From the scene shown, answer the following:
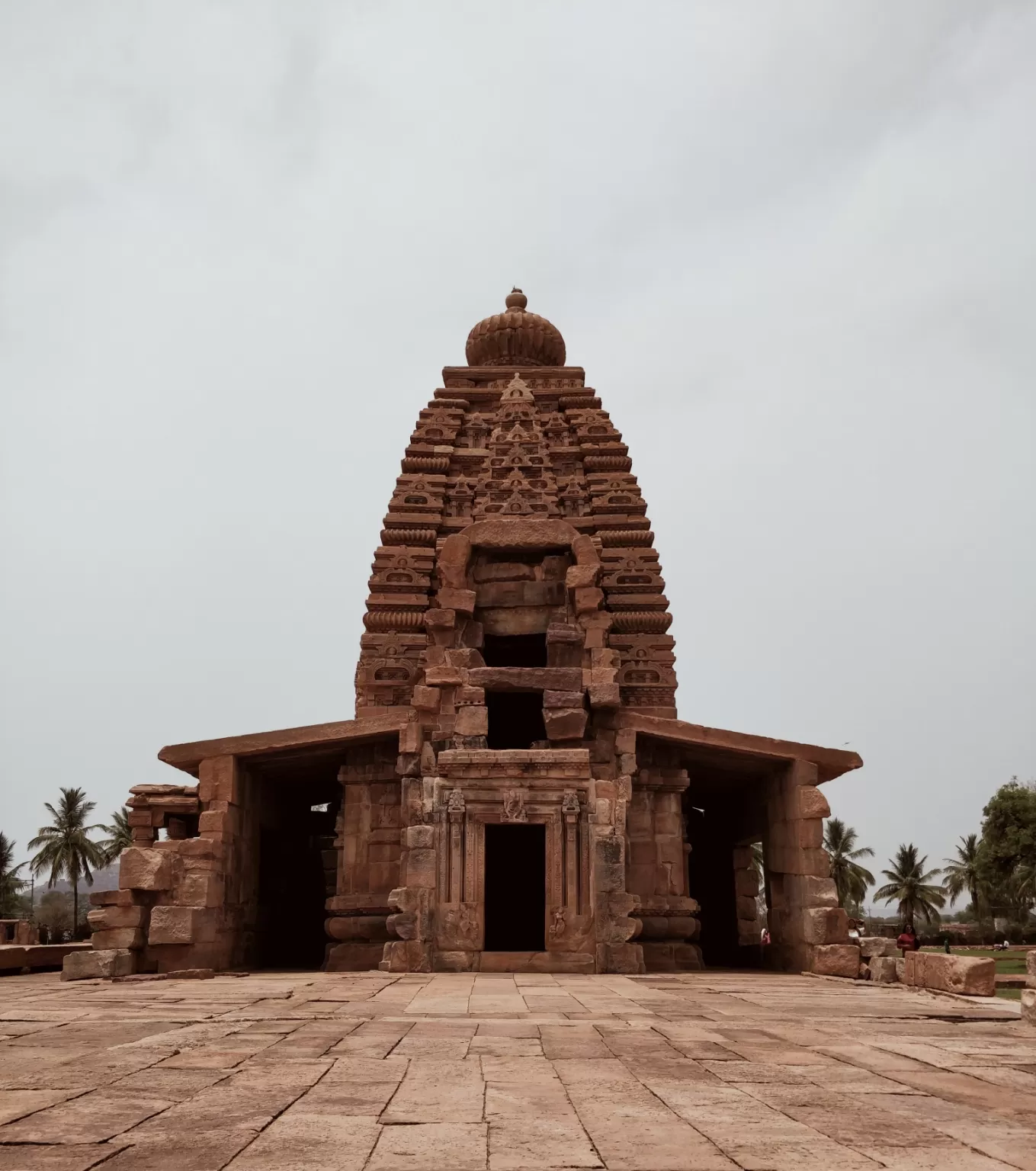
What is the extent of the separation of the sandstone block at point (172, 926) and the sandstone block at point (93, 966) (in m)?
0.56

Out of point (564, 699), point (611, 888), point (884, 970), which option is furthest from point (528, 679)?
point (884, 970)

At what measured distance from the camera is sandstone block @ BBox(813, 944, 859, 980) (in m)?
15.5

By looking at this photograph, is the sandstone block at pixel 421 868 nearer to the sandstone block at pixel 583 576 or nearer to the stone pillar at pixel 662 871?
the stone pillar at pixel 662 871

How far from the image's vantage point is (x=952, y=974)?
1199 centimetres

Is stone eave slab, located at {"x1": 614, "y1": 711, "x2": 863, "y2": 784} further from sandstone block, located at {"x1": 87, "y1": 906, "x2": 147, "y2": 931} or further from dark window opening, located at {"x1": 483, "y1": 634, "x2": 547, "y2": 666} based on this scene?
sandstone block, located at {"x1": 87, "y1": 906, "x2": 147, "y2": 931}

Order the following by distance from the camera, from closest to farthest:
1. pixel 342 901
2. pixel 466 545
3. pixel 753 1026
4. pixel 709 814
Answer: pixel 753 1026 → pixel 342 901 → pixel 466 545 → pixel 709 814

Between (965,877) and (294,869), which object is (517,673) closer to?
(294,869)

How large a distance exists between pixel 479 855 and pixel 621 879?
2.09 meters

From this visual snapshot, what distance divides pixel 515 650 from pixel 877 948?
29.6 ft

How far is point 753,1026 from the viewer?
8.52 meters

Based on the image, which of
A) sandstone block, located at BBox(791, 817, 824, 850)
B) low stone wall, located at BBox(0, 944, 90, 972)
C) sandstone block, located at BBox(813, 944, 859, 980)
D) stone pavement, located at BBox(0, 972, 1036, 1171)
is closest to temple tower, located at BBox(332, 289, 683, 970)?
sandstone block, located at BBox(791, 817, 824, 850)

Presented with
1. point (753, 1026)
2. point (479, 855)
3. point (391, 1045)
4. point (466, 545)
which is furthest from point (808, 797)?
point (391, 1045)

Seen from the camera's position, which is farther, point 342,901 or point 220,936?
point 342,901

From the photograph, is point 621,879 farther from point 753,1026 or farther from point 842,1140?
point 842,1140
